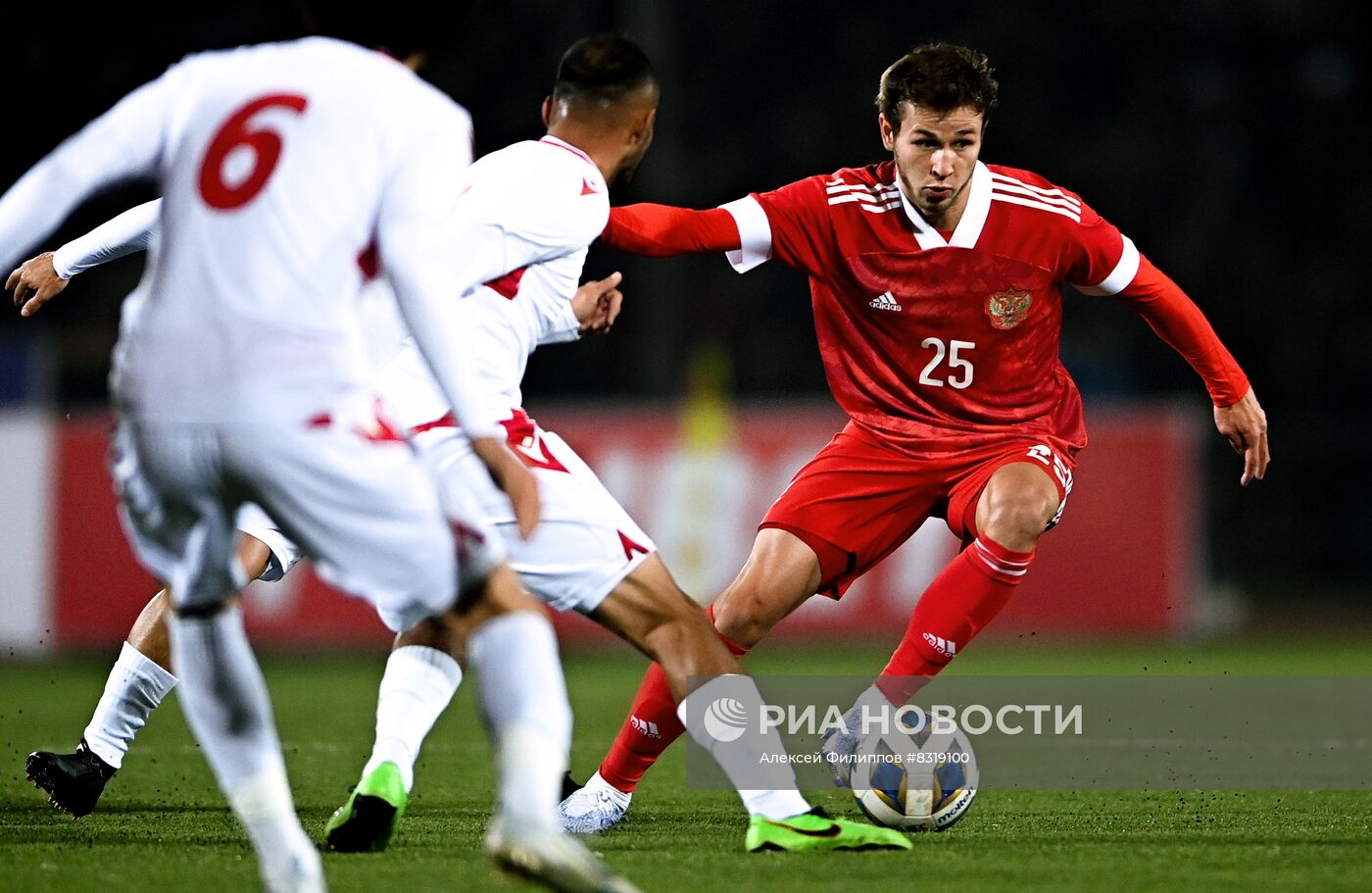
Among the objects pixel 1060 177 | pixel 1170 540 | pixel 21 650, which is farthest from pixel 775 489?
pixel 1060 177

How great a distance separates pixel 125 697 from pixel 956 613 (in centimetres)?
232

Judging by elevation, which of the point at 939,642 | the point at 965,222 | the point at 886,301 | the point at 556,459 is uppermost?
the point at 965,222

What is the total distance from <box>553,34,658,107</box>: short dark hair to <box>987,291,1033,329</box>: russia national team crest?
54.1 inches

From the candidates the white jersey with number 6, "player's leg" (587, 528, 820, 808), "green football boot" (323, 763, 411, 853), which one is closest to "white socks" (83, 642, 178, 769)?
"green football boot" (323, 763, 411, 853)

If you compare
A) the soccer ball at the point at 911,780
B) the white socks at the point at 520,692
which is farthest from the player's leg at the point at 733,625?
the white socks at the point at 520,692

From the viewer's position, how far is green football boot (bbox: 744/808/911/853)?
4109mm

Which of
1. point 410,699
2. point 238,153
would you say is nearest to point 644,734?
point 410,699

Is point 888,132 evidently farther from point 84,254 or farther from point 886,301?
point 84,254

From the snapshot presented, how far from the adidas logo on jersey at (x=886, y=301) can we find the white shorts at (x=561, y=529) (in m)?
1.50

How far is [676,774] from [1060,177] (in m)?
14.4

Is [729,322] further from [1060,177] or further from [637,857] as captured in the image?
[637,857]

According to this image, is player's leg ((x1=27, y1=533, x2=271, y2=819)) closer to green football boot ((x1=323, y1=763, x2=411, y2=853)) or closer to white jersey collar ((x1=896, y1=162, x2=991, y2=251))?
green football boot ((x1=323, y1=763, x2=411, y2=853))

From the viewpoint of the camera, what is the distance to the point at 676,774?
6.23 metres

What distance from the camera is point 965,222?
526cm
